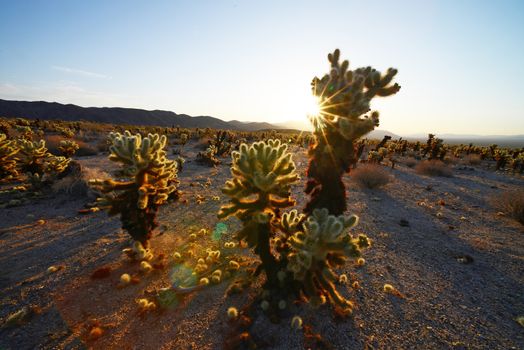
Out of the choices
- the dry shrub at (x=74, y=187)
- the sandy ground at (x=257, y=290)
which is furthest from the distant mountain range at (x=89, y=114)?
the sandy ground at (x=257, y=290)

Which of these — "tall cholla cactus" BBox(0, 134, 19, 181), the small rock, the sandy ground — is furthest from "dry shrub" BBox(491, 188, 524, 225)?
"tall cholla cactus" BBox(0, 134, 19, 181)

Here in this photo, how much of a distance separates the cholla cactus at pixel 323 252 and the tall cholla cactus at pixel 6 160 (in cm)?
1072

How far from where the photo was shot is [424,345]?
11.2ft

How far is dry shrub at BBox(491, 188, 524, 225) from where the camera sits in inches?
299

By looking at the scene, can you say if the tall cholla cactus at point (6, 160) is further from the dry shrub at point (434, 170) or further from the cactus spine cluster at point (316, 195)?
the dry shrub at point (434, 170)

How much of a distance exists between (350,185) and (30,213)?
412 inches

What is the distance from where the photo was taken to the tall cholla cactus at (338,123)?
4.14 meters

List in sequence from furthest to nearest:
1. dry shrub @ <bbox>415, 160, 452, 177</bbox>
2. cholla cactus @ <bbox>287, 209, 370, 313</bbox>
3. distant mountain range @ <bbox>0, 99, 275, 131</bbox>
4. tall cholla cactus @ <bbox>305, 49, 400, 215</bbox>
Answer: distant mountain range @ <bbox>0, 99, 275, 131</bbox> < dry shrub @ <bbox>415, 160, 452, 177</bbox> < tall cholla cactus @ <bbox>305, 49, 400, 215</bbox> < cholla cactus @ <bbox>287, 209, 370, 313</bbox>

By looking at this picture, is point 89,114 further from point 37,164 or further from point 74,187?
point 74,187

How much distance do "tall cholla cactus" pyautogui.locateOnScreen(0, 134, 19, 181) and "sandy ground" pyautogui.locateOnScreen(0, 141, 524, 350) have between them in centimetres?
309

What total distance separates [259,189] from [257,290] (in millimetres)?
1710

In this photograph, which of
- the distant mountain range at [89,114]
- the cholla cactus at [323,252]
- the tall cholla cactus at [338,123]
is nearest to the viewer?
the cholla cactus at [323,252]

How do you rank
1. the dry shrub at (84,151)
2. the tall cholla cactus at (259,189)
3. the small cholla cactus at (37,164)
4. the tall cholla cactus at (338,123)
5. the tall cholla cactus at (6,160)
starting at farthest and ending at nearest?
the dry shrub at (84,151) < the small cholla cactus at (37,164) < the tall cholla cactus at (6,160) < the tall cholla cactus at (338,123) < the tall cholla cactus at (259,189)

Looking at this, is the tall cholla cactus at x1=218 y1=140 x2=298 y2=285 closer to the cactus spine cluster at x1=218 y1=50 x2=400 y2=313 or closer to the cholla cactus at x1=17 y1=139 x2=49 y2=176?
the cactus spine cluster at x1=218 y1=50 x2=400 y2=313
